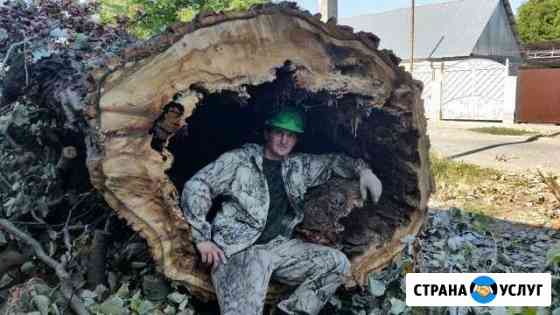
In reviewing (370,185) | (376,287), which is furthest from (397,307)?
(370,185)

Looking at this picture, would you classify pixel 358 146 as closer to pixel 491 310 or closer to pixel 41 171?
pixel 491 310

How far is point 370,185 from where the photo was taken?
301 cm

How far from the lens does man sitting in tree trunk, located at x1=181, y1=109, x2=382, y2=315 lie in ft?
8.44

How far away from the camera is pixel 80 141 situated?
273 cm

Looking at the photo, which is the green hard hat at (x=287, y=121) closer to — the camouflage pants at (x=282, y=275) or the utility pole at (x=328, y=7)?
the camouflage pants at (x=282, y=275)

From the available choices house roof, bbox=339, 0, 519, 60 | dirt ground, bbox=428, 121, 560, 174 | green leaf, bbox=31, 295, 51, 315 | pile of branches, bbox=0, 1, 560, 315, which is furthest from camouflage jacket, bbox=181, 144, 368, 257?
house roof, bbox=339, 0, 519, 60

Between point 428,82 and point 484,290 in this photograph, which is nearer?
point 484,290

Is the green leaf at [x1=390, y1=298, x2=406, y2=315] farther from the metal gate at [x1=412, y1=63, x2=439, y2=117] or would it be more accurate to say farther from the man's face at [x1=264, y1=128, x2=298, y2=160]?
the metal gate at [x1=412, y1=63, x2=439, y2=117]

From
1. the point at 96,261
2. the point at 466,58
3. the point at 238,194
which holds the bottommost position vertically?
the point at 96,261

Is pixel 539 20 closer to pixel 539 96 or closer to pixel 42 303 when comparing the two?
pixel 539 96

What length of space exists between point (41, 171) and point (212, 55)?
168 centimetres

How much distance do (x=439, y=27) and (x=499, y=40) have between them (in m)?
2.29

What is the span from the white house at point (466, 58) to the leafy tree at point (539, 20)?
26.5ft

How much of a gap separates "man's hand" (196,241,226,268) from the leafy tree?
92.1ft
